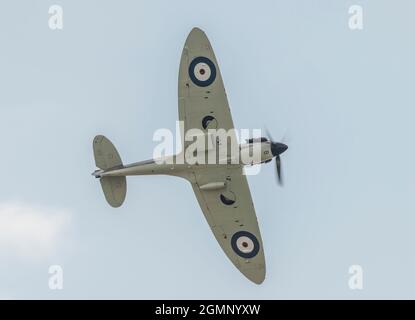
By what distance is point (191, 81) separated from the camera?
3522 cm

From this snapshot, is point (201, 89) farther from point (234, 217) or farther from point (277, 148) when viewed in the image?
point (234, 217)

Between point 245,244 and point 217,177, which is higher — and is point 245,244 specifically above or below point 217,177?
below

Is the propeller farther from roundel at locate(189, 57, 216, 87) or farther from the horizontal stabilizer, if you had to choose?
the horizontal stabilizer

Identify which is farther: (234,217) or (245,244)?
(245,244)

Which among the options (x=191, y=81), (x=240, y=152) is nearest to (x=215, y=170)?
(x=240, y=152)

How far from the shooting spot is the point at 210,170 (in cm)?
3484

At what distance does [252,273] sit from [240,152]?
15.7ft

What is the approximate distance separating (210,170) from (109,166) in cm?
389

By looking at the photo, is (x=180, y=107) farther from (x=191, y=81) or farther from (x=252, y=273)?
(x=252, y=273)

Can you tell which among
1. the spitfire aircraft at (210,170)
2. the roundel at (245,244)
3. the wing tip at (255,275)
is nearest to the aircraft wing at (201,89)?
the spitfire aircraft at (210,170)

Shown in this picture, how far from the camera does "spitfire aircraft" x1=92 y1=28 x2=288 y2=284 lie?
34.8 meters

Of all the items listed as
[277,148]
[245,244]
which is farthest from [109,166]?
[277,148]

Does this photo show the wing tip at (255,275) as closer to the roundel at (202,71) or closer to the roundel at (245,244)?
the roundel at (245,244)

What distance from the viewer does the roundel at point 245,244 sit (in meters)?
35.7
